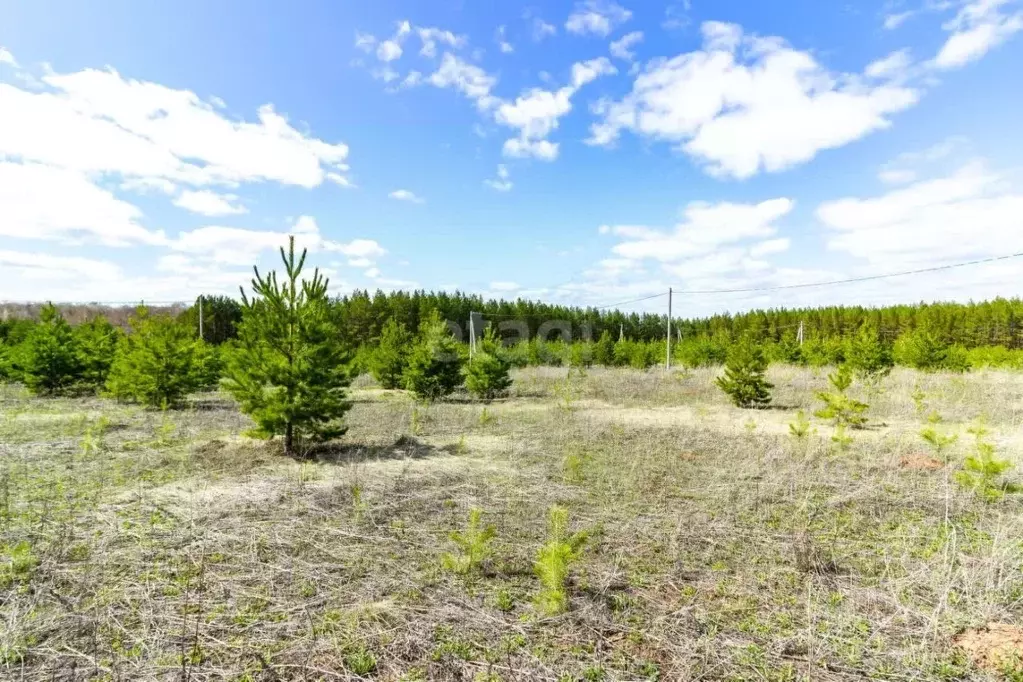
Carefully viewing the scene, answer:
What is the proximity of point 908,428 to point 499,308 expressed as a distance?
45.5 meters

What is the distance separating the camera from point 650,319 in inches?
2489

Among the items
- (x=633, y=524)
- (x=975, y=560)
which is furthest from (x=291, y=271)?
(x=975, y=560)

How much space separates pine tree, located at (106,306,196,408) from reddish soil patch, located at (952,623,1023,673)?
594 inches

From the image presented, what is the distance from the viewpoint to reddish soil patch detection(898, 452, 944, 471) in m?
7.34

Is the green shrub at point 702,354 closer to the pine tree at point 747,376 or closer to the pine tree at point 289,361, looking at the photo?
the pine tree at point 747,376

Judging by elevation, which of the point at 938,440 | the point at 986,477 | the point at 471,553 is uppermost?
the point at 938,440

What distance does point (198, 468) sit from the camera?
7.33m

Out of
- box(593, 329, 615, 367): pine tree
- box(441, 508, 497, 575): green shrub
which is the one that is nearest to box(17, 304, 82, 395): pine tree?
box(441, 508, 497, 575): green shrub

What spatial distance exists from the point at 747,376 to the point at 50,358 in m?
21.5

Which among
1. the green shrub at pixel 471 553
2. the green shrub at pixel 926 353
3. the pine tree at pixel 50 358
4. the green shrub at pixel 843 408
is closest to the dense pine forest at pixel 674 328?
the green shrub at pixel 926 353

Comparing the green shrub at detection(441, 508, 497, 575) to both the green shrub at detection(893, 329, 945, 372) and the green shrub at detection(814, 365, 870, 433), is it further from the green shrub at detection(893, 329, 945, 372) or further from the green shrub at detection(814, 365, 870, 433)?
the green shrub at detection(893, 329, 945, 372)

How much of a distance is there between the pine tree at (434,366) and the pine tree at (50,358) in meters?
10.9

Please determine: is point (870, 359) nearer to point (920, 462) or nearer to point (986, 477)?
point (920, 462)

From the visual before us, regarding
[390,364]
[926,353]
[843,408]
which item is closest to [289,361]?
[843,408]
